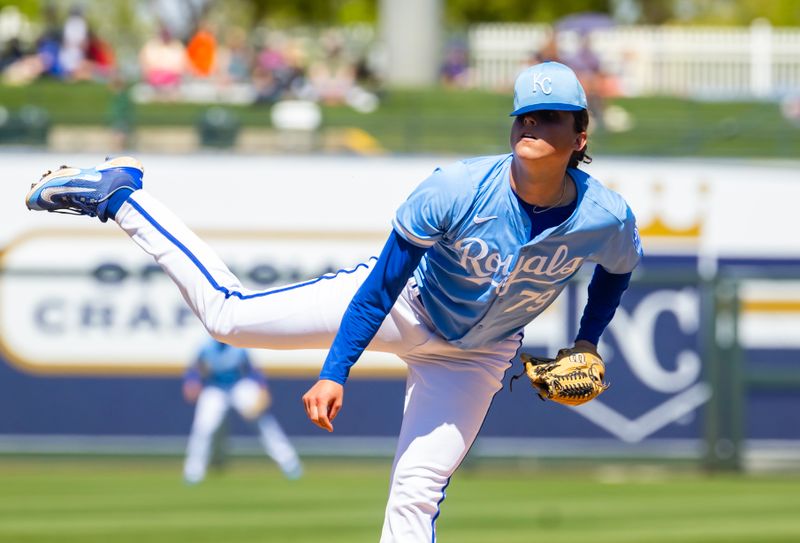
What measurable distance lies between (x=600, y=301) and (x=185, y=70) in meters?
12.7

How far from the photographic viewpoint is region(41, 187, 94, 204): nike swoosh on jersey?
5504 mm

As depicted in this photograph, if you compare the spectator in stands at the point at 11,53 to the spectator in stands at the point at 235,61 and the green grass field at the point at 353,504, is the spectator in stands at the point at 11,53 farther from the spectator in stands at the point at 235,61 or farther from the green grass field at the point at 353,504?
the green grass field at the point at 353,504

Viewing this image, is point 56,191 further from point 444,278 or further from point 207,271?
point 444,278

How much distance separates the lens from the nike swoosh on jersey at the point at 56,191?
5.50m

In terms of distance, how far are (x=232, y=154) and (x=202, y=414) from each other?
3051 millimetres

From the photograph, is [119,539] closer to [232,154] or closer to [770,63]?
[232,154]

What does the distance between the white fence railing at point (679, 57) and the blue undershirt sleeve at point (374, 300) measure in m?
16.4

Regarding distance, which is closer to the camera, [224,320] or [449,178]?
[449,178]

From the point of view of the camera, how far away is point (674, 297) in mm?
13023

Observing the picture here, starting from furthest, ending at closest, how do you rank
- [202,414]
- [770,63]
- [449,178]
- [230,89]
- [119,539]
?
[770,63] < [230,89] < [202,414] < [119,539] < [449,178]

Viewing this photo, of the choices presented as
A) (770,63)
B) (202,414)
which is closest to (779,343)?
(202,414)

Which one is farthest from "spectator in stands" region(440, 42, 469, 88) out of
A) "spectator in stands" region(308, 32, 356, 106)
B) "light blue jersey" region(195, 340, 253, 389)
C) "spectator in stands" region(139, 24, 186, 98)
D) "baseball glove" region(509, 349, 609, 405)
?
"baseball glove" region(509, 349, 609, 405)

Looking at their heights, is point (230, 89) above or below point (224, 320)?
below

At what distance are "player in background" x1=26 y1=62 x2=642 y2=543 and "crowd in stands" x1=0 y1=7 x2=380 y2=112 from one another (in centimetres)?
1076
